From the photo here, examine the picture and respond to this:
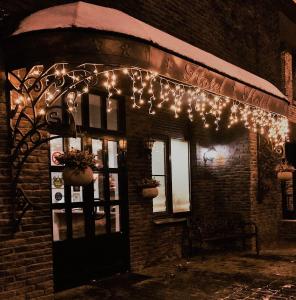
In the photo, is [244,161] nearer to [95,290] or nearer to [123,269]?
[123,269]

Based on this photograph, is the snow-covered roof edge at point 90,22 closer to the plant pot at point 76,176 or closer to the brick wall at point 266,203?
the plant pot at point 76,176

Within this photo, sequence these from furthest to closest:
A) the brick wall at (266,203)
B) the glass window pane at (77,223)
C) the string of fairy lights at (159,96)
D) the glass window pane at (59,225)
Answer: the brick wall at (266,203) → the glass window pane at (77,223) → the glass window pane at (59,225) → the string of fairy lights at (159,96)

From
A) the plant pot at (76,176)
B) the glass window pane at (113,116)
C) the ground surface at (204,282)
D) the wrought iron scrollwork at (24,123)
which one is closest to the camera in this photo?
the wrought iron scrollwork at (24,123)

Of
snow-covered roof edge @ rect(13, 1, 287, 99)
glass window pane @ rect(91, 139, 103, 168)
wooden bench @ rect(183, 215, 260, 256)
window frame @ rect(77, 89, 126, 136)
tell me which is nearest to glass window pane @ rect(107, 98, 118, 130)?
window frame @ rect(77, 89, 126, 136)

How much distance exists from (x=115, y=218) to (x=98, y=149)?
132cm

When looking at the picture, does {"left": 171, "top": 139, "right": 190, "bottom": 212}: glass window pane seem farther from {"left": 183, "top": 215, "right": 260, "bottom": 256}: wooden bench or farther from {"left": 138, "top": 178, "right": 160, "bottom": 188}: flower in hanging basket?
{"left": 138, "top": 178, "right": 160, "bottom": 188}: flower in hanging basket

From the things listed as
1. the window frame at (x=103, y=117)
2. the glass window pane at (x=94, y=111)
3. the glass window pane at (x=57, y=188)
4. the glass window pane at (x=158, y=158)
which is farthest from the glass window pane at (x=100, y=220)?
the glass window pane at (x=158, y=158)

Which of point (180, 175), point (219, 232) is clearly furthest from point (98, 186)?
Answer: point (219, 232)

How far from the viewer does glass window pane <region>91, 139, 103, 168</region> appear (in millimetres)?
7406

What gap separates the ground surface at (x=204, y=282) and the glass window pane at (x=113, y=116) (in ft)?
8.94

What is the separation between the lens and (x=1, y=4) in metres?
5.33

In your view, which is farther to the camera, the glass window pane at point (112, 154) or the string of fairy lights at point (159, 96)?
the glass window pane at point (112, 154)

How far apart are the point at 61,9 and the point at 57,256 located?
12.2 feet

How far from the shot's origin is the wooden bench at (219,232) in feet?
30.2
